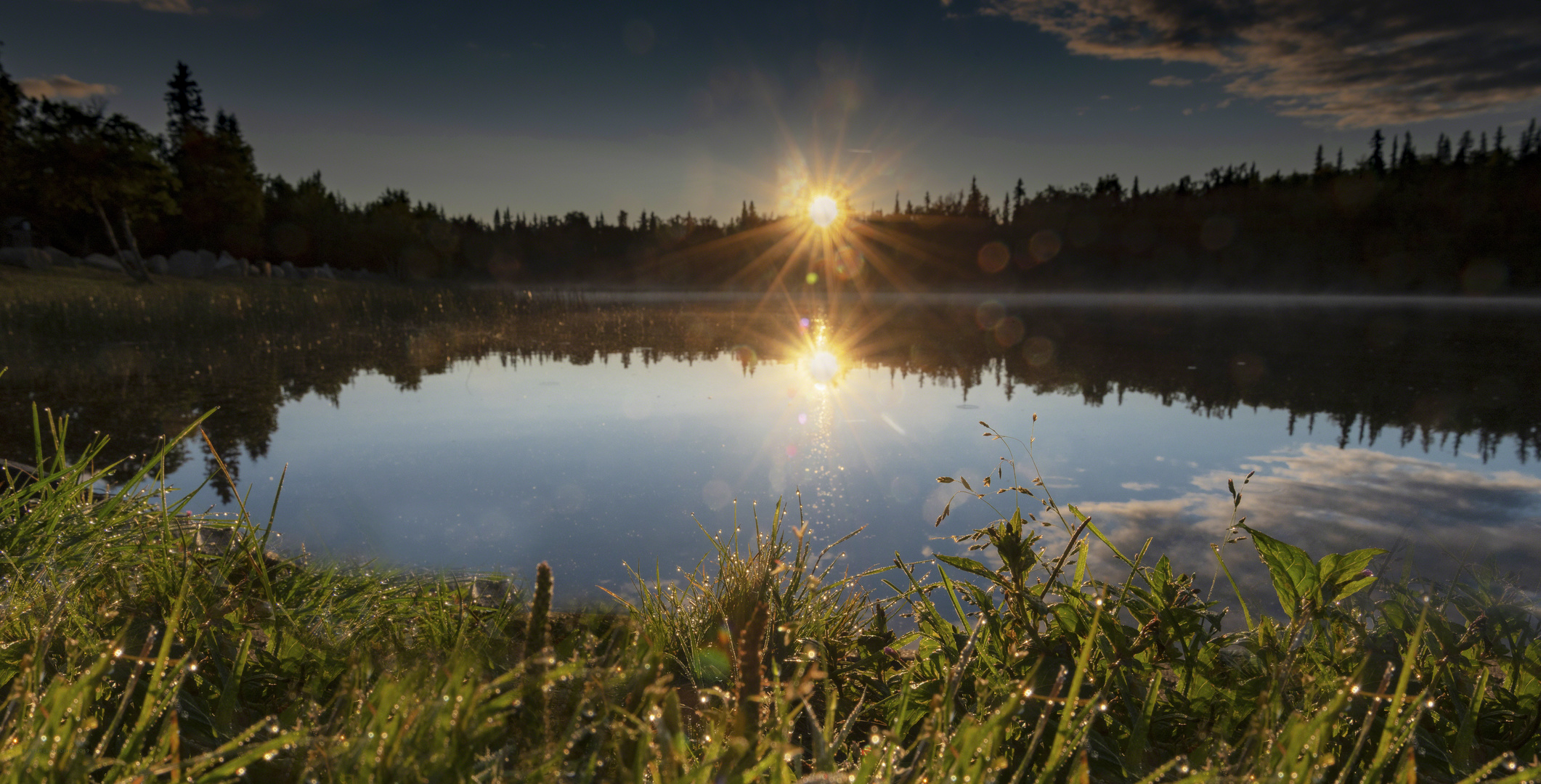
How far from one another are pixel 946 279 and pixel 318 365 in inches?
2684

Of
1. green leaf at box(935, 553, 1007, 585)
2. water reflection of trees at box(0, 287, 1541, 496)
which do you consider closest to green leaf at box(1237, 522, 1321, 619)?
green leaf at box(935, 553, 1007, 585)

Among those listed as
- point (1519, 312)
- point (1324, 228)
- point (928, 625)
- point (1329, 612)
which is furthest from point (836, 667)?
point (1324, 228)

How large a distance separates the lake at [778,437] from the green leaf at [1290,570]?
1.03 meters

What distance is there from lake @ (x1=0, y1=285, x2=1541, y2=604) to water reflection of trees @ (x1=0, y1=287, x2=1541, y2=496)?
0.08 meters

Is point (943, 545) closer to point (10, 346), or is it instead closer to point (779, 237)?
point (10, 346)

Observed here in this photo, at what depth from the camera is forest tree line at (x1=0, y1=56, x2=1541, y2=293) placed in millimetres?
31516

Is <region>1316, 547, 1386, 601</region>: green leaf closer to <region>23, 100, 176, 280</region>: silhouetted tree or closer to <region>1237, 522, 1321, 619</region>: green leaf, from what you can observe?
<region>1237, 522, 1321, 619</region>: green leaf

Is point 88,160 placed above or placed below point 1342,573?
above

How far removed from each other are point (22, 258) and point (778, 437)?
42.1 meters

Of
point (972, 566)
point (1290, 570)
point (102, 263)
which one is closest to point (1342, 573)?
point (1290, 570)

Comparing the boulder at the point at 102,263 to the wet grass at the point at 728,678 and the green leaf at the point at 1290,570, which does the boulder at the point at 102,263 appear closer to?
the wet grass at the point at 728,678

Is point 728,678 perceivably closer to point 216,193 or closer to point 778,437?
point 778,437

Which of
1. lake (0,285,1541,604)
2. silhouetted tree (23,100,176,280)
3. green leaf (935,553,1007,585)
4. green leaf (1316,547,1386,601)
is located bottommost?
lake (0,285,1541,604)

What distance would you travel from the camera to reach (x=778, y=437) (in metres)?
6.63
